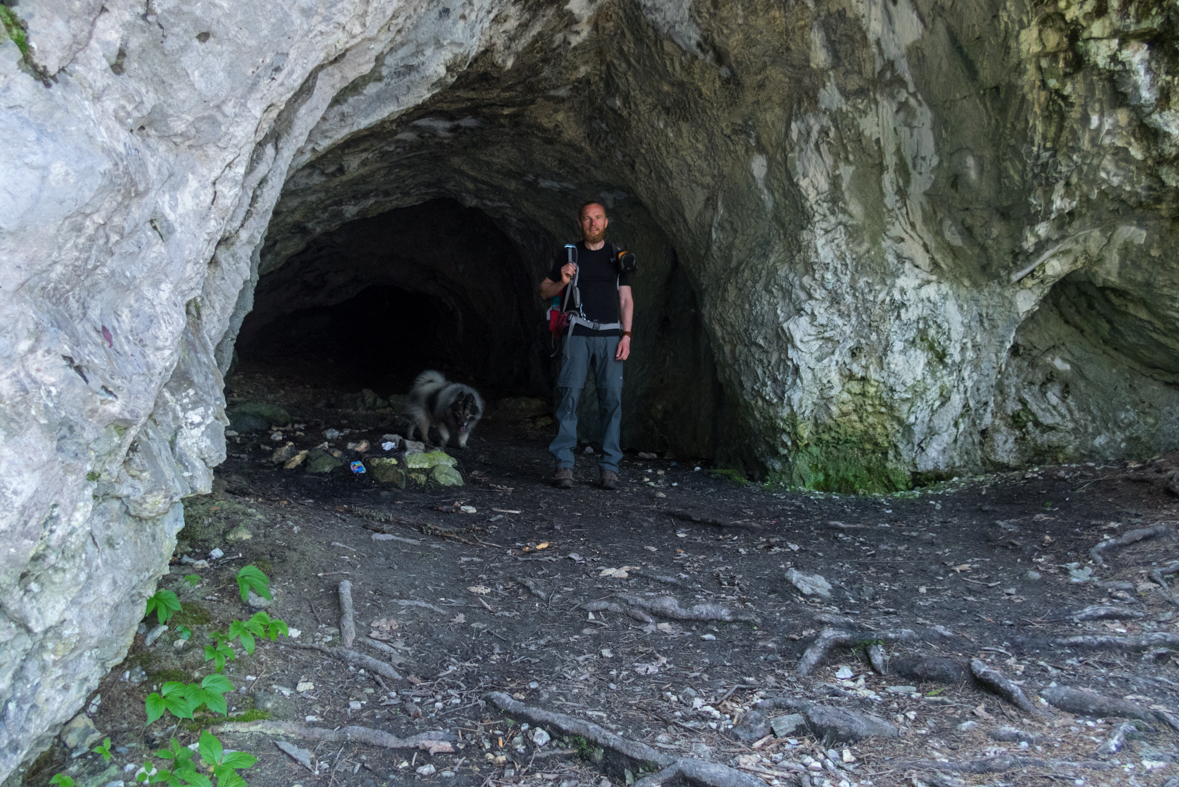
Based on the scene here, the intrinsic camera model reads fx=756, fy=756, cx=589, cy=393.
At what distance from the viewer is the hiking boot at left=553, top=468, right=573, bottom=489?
18.4 ft

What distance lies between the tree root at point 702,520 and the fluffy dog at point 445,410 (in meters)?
2.67

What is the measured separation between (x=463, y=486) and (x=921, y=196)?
156 inches

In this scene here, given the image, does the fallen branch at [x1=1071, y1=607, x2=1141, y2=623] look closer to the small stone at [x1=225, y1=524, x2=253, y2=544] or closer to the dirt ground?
the dirt ground

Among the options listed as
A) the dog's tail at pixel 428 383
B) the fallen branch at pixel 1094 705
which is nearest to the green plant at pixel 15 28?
the fallen branch at pixel 1094 705

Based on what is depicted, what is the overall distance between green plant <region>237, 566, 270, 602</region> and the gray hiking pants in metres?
2.76

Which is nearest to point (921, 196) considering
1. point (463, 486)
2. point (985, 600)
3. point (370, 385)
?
point (985, 600)

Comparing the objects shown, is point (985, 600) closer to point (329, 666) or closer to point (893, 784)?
point (893, 784)

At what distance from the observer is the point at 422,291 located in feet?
41.4

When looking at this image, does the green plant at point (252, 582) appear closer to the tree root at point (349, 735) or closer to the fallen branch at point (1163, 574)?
the tree root at point (349, 735)

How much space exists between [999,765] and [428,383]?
633 centimetres

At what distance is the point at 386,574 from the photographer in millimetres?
3607

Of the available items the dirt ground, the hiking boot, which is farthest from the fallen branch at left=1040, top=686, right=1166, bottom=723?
the hiking boot

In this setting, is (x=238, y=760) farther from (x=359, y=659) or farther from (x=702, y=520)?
(x=702, y=520)

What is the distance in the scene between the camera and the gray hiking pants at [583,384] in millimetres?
5508
